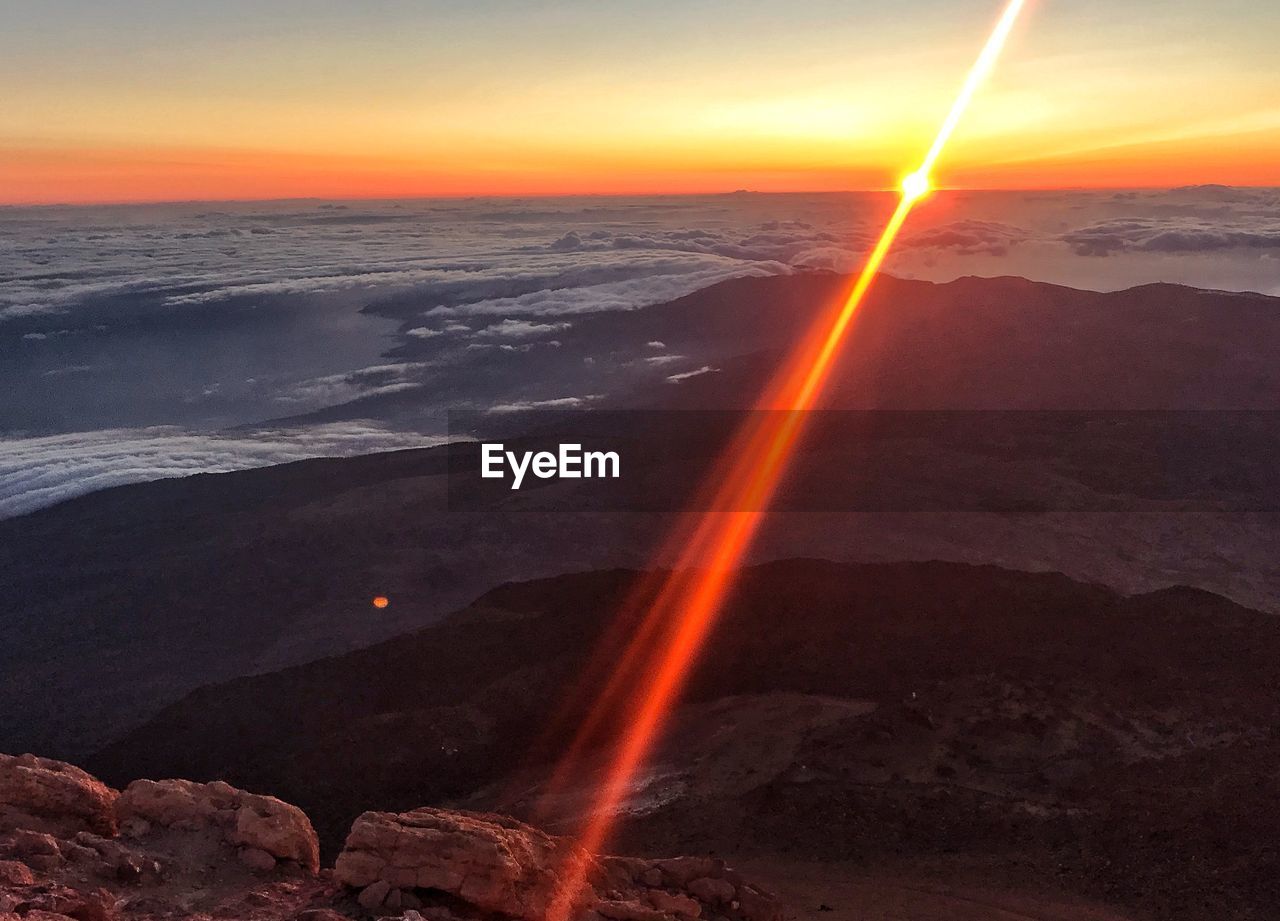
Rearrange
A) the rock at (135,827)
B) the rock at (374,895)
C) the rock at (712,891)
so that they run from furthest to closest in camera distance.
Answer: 1. the rock at (712,891)
2. the rock at (135,827)
3. the rock at (374,895)

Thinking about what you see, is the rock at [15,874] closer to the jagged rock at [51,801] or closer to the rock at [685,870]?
the jagged rock at [51,801]

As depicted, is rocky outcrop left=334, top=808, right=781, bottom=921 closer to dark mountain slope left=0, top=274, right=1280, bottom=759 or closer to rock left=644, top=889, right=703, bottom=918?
rock left=644, top=889, right=703, bottom=918

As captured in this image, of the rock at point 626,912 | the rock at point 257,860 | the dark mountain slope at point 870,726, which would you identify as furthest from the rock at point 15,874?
the dark mountain slope at point 870,726

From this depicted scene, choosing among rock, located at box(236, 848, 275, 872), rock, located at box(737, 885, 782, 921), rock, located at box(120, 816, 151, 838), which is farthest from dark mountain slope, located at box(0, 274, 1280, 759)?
rock, located at box(737, 885, 782, 921)

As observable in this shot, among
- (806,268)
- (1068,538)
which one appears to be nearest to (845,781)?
(1068,538)

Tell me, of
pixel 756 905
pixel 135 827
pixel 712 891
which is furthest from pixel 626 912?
pixel 135 827

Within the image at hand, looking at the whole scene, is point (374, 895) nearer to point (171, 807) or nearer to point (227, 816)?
point (227, 816)
